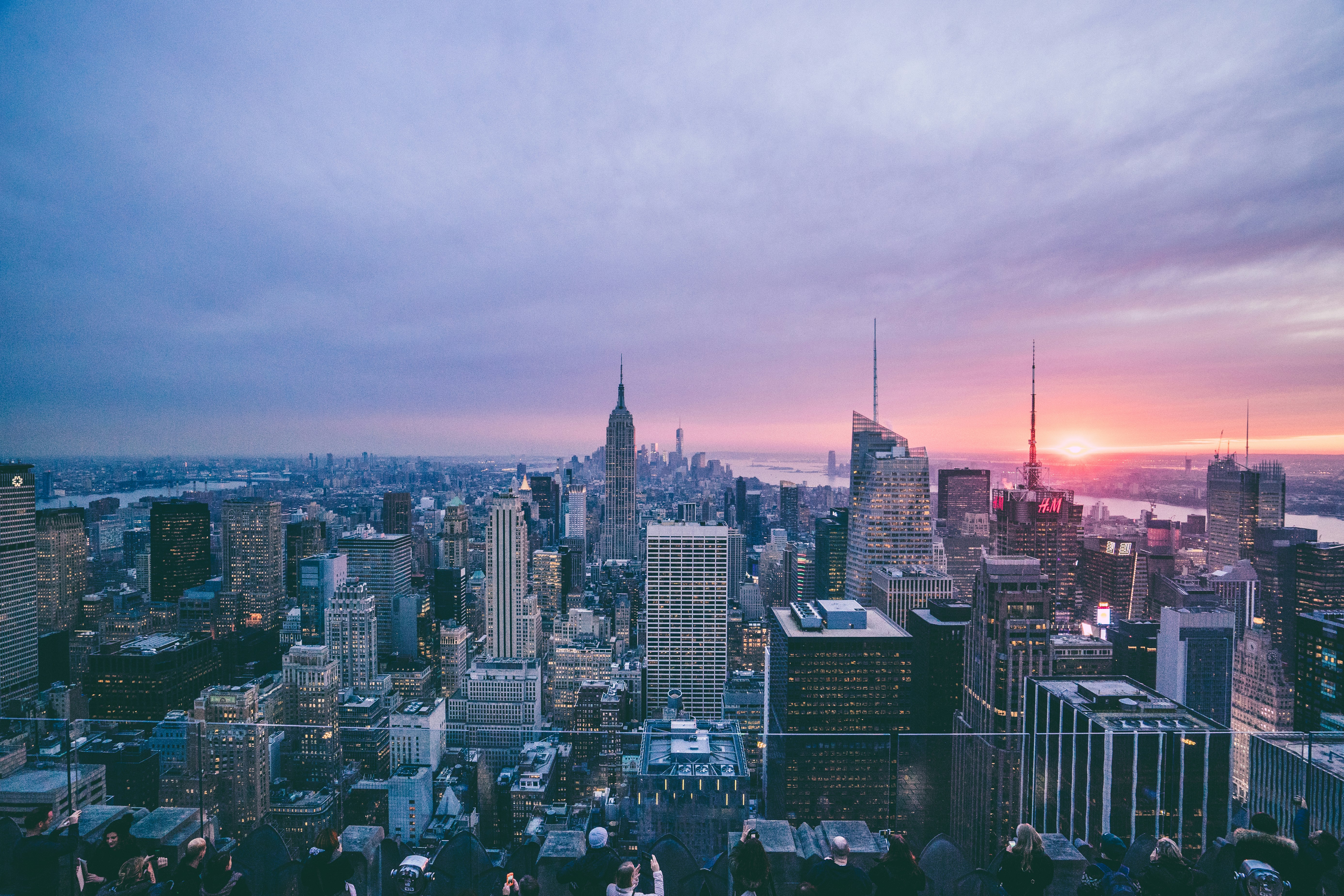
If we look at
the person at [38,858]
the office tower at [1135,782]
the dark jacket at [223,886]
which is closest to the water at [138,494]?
the person at [38,858]

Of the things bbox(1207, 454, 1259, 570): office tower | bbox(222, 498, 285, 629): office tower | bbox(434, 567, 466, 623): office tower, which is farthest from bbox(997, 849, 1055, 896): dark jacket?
bbox(222, 498, 285, 629): office tower

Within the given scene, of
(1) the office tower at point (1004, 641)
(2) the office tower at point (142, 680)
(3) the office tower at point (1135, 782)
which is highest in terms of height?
(3) the office tower at point (1135, 782)

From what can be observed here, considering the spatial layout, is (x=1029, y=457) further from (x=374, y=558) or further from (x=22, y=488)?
(x=22, y=488)

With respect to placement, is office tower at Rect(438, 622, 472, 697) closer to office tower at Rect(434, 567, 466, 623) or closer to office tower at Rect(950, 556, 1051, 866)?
office tower at Rect(434, 567, 466, 623)

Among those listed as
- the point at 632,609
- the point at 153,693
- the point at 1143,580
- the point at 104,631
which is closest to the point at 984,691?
the point at 1143,580

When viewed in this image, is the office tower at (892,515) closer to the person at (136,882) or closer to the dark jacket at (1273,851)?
the dark jacket at (1273,851)

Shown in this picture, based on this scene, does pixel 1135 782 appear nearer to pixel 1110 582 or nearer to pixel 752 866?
pixel 752 866

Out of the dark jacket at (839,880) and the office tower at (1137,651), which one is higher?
the dark jacket at (839,880)
